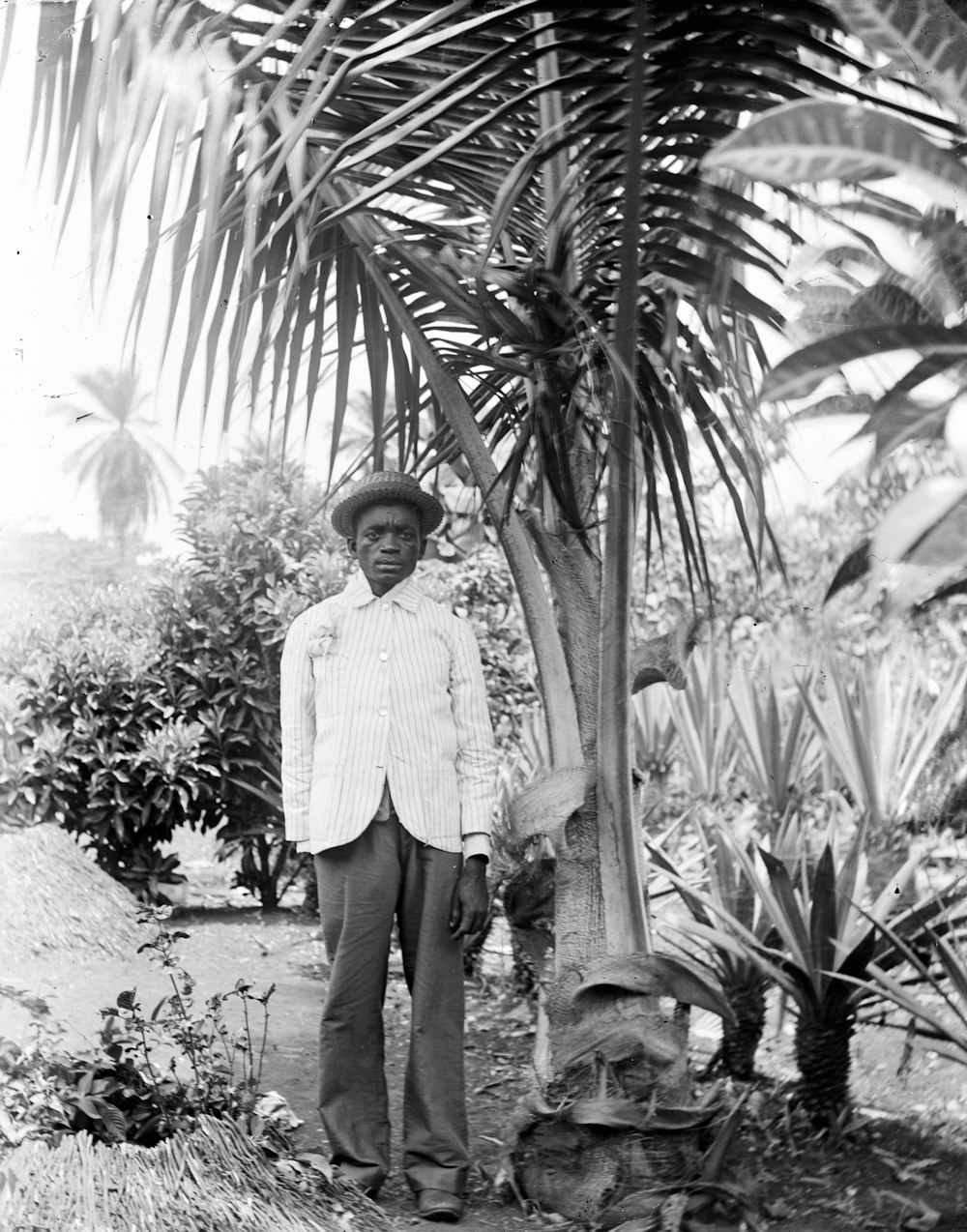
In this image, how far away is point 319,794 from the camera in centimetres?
286

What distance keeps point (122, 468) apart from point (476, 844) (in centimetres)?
528

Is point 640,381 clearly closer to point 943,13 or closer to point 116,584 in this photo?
point 943,13

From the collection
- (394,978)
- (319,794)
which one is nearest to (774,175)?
(319,794)

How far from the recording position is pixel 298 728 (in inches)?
117

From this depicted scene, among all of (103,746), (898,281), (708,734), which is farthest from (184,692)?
(898,281)

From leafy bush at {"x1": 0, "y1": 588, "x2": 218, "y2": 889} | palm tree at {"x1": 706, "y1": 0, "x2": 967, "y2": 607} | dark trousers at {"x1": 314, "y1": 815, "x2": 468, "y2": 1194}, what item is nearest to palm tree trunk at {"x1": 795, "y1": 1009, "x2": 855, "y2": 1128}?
dark trousers at {"x1": 314, "y1": 815, "x2": 468, "y2": 1194}

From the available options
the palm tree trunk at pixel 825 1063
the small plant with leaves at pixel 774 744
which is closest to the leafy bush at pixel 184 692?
the small plant with leaves at pixel 774 744

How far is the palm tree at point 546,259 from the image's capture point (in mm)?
2332

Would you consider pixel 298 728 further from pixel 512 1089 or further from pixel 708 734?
pixel 708 734

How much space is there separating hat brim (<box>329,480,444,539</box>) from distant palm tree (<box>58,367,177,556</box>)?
170 cm

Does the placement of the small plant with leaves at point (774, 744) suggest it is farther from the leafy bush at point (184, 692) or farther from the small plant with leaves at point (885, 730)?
the leafy bush at point (184, 692)

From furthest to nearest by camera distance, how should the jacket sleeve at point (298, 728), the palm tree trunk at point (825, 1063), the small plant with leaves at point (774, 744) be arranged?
the small plant with leaves at point (774, 744) < the palm tree trunk at point (825, 1063) < the jacket sleeve at point (298, 728)

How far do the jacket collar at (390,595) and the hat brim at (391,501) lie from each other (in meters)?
0.13

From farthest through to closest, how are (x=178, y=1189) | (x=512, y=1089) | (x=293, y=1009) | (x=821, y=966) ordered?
(x=293, y=1009), (x=512, y=1089), (x=821, y=966), (x=178, y=1189)
